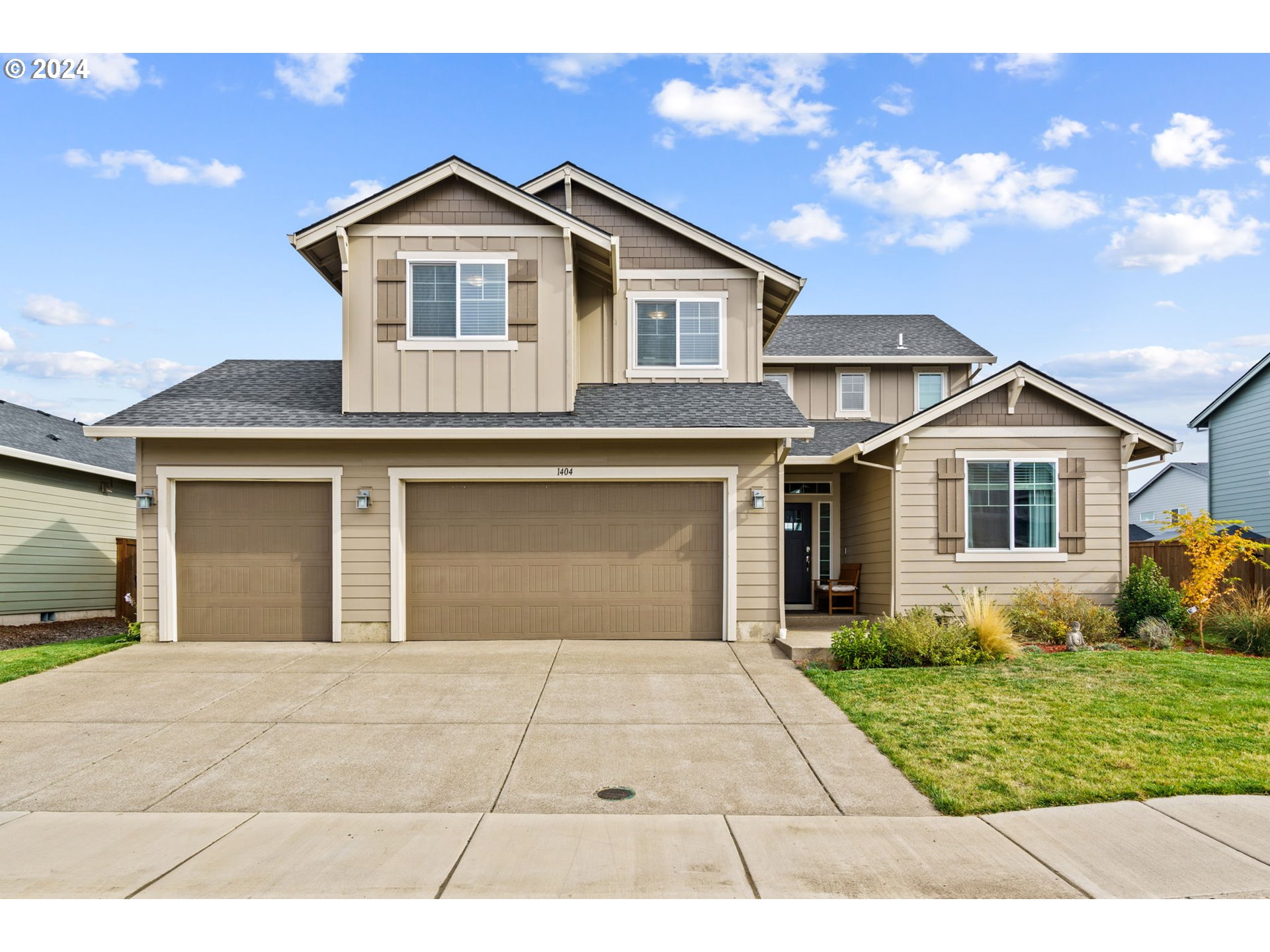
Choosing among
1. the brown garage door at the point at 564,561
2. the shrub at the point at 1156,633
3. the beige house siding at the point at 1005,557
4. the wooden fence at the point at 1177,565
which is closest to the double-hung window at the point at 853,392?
the beige house siding at the point at 1005,557

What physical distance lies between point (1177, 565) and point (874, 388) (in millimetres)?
7045

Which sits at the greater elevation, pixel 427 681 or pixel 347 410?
pixel 347 410

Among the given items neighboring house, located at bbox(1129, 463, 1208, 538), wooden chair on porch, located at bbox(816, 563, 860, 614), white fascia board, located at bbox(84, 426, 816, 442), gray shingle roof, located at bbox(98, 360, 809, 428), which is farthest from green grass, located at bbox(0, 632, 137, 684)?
neighboring house, located at bbox(1129, 463, 1208, 538)

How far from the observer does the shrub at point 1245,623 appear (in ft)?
40.4

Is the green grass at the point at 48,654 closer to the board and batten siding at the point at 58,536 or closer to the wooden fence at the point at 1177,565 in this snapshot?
the board and batten siding at the point at 58,536

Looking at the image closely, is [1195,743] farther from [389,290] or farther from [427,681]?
[389,290]

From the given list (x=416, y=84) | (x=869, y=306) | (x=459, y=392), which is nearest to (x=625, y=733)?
(x=459, y=392)

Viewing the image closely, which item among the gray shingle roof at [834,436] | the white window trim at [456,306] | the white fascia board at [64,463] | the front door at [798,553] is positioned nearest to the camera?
the white window trim at [456,306]

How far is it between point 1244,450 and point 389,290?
68.0 ft

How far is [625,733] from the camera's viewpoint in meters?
8.10

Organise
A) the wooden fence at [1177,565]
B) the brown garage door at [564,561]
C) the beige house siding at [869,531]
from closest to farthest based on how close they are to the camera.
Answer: the brown garage door at [564,561]
the beige house siding at [869,531]
the wooden fence at [1177,565]

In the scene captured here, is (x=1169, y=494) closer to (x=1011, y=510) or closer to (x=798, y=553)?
(x=798, y=553)

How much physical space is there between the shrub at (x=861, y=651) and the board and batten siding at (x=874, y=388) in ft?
32.0

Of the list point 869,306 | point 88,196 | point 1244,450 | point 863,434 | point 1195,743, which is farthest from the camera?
point 869,306
